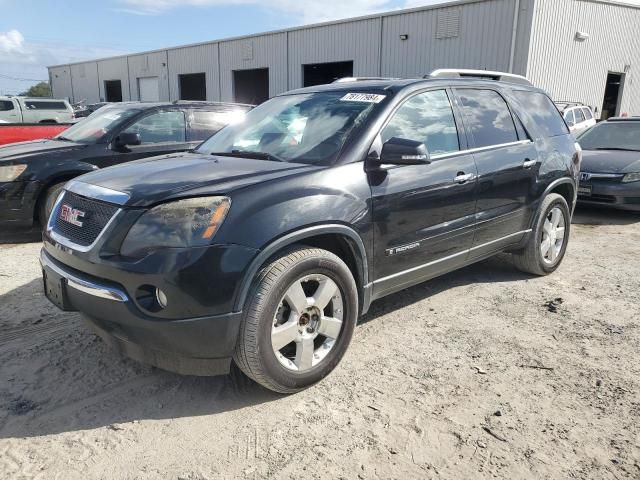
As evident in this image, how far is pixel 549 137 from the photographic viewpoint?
493 centimetres

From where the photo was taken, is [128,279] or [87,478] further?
[128,279]

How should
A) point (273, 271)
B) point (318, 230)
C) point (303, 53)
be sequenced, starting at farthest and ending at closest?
point (303, 53) < point (318, 230) < point (273, 271)

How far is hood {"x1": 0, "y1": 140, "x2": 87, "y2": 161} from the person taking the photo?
237 inches

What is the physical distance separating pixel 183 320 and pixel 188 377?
2.64 feet

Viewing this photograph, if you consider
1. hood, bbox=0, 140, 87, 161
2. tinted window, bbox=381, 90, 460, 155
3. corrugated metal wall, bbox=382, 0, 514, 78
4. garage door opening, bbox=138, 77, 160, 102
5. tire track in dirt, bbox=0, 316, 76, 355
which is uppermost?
corrugated metal wall, bbox=382, 0, 514, 78

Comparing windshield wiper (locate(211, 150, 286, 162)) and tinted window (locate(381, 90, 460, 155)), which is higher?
tinted window (locate(381, 90, 460, 155))

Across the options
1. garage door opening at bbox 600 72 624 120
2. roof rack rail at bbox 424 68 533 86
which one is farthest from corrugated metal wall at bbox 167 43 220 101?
roof rack rail at bbox 424 68 533 86

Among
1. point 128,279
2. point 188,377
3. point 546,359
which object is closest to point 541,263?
point 546,359

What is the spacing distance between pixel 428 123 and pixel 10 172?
473 centimetres

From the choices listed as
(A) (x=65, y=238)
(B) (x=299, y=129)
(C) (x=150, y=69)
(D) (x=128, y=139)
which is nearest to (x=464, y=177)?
(B) (x=299, y=129)

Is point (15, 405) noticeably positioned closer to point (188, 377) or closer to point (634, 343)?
point (188, 377)

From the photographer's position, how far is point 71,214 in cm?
301

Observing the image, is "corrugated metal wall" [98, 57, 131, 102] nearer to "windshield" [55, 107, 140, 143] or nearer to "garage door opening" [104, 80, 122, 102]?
"garage door opening" [104, 80, 122, 102]

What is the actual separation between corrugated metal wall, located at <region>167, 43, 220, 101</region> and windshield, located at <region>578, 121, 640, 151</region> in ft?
80.2
